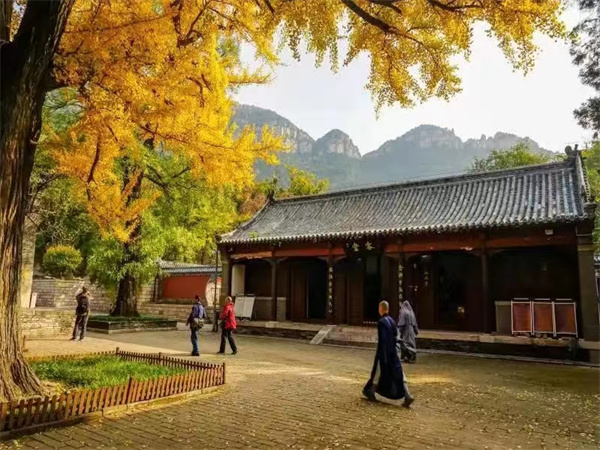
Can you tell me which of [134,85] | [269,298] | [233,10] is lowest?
[269,298]

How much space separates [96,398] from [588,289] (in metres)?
12.4

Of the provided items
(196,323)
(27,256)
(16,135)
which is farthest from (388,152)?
(16,135)

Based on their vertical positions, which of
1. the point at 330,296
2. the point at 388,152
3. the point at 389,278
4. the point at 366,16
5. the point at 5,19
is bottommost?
the point at 330,296

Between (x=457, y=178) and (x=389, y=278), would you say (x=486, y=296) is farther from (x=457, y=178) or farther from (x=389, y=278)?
(x=457, y=178)

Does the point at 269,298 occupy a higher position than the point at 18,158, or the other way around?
the point at 18,158

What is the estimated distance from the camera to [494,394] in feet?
26.5

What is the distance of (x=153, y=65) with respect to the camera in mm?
7414

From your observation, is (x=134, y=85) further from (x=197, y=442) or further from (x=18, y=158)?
(x=197, y=442)

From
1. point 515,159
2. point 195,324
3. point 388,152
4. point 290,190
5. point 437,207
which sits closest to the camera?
point 195,324

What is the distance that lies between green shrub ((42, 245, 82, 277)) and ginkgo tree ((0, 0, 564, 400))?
73.1ft

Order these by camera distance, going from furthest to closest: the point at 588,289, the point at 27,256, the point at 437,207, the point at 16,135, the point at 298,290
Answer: the point at 298,290 < the point at 437,207 < the point at 27,256 < the point at 588,289 < the point at 16,135

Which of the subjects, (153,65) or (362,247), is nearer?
(153,65)

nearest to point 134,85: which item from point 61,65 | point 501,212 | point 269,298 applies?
point 61,65

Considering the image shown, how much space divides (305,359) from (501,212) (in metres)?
8.05
